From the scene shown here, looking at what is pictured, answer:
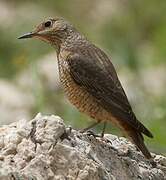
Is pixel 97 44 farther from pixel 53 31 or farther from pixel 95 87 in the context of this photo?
pixel 95 87

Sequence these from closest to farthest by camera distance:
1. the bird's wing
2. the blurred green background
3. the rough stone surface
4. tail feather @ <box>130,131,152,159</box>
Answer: the rough stone surface, tail feather @ <box>130,131,152,159</box>, the bird's wing, the blurred green background

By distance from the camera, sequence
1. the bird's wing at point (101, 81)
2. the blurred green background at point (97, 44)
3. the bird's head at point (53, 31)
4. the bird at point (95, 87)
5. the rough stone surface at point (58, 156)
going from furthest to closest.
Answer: the blurred green background at point (97, 44)
the bird's head at point (53, 31)
the bird's wing at point (101, 81)
the bird at point (95, 87)
the rough stone surface at point (58, 156)

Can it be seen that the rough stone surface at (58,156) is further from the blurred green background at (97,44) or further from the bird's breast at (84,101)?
the blurred green background at (97,44)

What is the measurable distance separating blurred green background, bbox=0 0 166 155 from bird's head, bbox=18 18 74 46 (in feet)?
4.57

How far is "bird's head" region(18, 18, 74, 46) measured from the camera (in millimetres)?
10727

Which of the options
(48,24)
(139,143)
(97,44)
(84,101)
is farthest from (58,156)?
(97,44)

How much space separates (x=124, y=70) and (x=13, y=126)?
343 inches

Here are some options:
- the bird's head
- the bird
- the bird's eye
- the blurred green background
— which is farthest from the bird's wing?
the blurred green background

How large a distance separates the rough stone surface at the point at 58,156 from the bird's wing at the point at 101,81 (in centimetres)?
56

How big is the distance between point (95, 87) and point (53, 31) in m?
1.00

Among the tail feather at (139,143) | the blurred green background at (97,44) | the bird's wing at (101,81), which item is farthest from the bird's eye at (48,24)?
the tail feather at (139,143)

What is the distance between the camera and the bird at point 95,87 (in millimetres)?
9695

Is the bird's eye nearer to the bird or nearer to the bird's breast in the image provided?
the bird

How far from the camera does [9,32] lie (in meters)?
20.8
